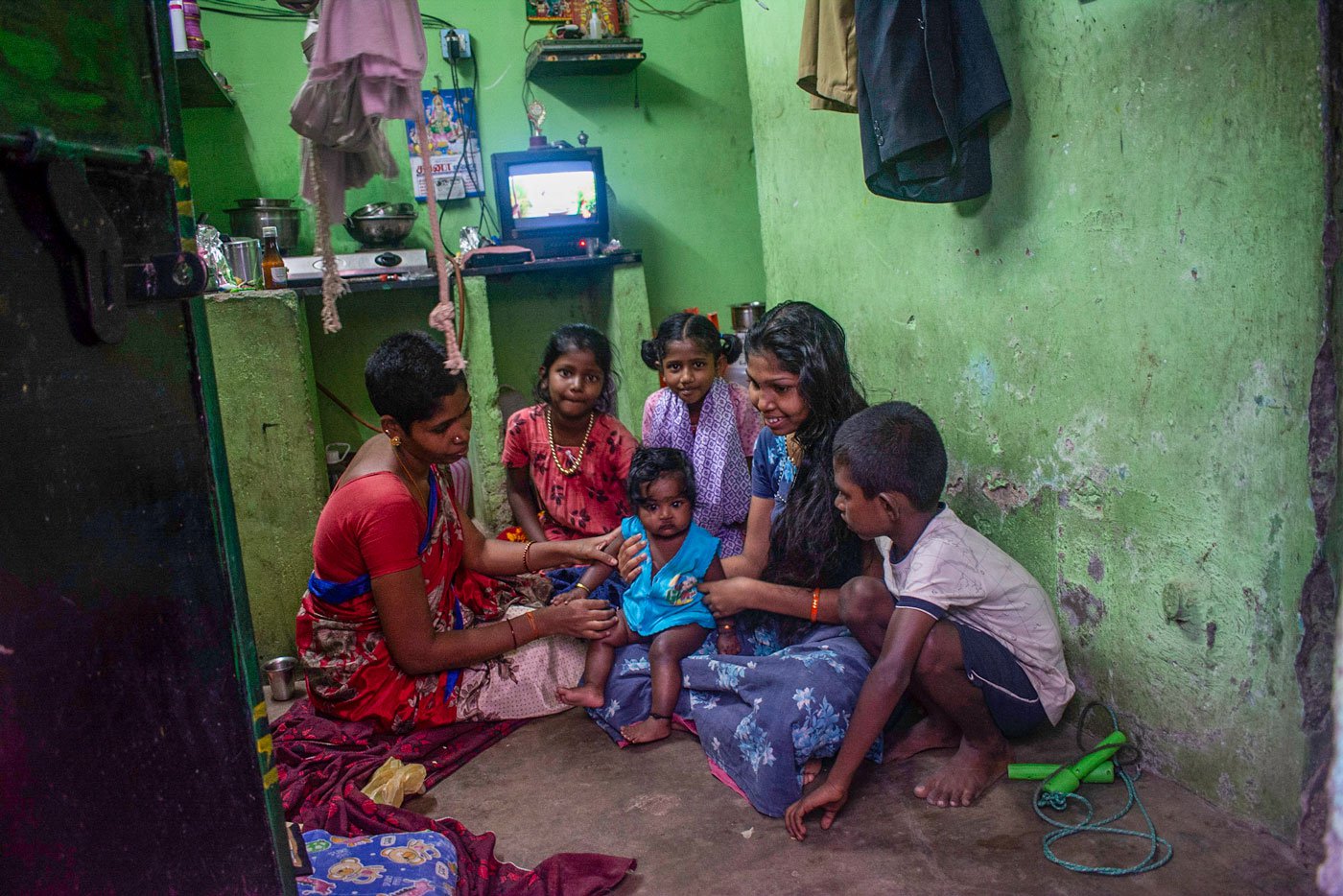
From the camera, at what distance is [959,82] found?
2.40 m

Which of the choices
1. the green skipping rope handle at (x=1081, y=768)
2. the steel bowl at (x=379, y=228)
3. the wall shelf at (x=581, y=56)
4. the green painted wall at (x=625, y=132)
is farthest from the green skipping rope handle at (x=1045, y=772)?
the wall shelf at (x=581, y=56)

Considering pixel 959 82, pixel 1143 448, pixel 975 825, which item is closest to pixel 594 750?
pixel 975 825

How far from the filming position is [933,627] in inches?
88.9

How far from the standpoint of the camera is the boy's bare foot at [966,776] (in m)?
2.22

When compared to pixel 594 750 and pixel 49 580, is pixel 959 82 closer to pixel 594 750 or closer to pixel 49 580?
pixel 594 750

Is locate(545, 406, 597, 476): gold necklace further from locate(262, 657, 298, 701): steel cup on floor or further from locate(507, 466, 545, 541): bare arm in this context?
locate(262, 657, 298, 701): steel cup on floor

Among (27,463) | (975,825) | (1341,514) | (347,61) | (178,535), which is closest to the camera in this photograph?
(27,463)

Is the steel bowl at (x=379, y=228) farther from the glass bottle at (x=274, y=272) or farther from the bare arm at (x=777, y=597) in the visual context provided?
the bare arm at (x=777, y=597)

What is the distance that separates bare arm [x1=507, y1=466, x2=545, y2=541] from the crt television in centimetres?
144

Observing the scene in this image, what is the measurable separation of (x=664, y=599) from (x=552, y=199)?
2673mm

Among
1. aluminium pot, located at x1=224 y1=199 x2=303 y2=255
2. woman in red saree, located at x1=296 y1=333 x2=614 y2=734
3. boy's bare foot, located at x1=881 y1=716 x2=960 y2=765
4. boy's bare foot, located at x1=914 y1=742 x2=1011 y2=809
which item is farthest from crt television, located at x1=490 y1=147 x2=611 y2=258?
boy's bare foot, located at x1=914 y1=742 x2=1011 y2=809

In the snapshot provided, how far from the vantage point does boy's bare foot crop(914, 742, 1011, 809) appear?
222cm

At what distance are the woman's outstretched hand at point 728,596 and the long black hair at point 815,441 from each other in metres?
0.13

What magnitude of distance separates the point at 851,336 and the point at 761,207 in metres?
1.00
